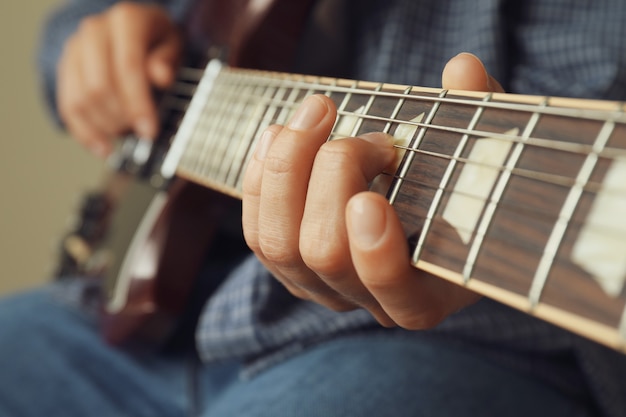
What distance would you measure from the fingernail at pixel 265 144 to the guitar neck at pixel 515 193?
1.6 inches

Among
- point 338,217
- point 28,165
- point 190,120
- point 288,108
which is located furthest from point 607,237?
point 28,165

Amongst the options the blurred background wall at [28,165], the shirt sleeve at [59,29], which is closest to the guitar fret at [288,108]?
the shirt sleeve at [59,29]

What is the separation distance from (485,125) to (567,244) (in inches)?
2.9

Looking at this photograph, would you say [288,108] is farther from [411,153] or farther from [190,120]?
[190,120]

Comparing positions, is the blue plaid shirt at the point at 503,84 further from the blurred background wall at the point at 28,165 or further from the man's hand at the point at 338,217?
the blurred background wall at the point at 28,165

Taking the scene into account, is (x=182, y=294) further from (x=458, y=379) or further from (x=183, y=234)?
(x=458, y=379)

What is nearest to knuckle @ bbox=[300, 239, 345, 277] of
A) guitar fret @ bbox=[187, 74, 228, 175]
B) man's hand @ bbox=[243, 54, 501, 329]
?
man's hand @ bbox=[243, 54, 501, 329]

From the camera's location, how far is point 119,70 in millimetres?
755

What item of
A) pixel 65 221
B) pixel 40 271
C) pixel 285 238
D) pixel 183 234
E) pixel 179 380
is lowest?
pixel 40 271

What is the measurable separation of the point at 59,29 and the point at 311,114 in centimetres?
77

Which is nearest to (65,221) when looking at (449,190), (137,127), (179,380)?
(137,127)

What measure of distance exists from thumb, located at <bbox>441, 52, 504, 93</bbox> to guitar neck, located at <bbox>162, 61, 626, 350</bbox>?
25mm

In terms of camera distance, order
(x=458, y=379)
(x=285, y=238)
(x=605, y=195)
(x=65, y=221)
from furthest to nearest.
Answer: (x=65, y=221)
(x=458, y=379)
(x=285, y=238)
(x=605, y=195)

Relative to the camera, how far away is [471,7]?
1.66ft
